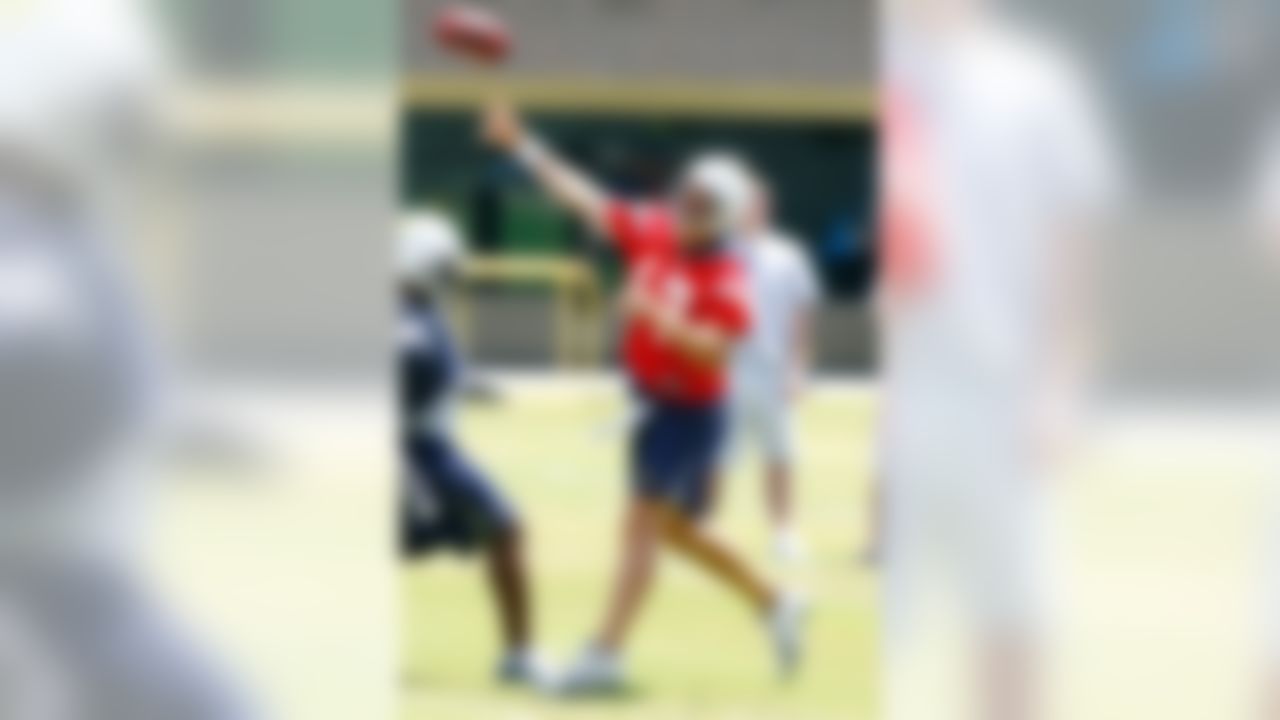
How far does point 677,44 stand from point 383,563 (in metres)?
3.29

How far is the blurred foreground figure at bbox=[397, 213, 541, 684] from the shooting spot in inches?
142

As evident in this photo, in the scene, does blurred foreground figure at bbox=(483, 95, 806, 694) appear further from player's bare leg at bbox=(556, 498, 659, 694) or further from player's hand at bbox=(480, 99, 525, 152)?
player's hand at bbox=(480, 99, 525, 152)

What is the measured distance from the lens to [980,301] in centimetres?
199

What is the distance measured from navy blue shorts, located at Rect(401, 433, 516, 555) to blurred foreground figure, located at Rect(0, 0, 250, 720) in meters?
1.63

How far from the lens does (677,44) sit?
5180 millimetres

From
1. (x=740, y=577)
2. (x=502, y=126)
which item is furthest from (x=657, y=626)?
(x=502, y=126)

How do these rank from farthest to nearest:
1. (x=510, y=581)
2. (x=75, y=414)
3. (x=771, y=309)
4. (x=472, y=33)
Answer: (x=771, y=309), (x=472, y=33), (x=510, y=581), (x=75, y=414)

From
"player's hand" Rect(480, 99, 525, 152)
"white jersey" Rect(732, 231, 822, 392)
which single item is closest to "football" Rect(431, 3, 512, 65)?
"player's hand" Rect(480, 99, 525, 152)

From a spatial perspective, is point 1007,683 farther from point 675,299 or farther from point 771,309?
point 771,309

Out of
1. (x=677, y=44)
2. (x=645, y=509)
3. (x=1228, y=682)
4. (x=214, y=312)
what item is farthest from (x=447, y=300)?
(x=1228, y=682)

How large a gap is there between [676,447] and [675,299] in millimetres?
257

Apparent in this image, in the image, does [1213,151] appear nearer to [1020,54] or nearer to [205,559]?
[1020,54]

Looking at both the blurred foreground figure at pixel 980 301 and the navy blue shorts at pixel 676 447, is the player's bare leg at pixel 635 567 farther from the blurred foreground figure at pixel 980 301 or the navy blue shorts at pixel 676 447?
the blurred foreground figure at pixel 980 301

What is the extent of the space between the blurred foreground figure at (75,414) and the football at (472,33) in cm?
189
